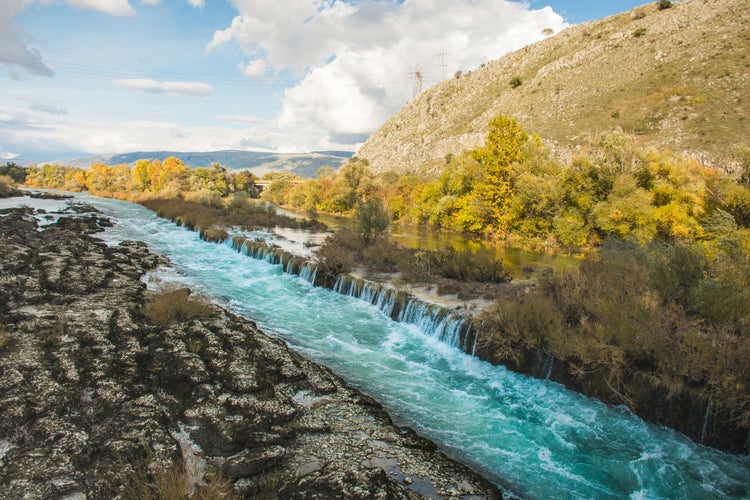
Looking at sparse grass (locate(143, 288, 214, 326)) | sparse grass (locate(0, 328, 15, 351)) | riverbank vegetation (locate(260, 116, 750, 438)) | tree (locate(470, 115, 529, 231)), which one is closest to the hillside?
riverbank vegetation (locate(260, 116, 750, 438))

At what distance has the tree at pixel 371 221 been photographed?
24.7 m

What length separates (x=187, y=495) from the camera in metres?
4.94

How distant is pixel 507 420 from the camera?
333 inches

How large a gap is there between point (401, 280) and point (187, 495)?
13914 millimetres

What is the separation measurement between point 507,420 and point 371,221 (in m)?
17.4

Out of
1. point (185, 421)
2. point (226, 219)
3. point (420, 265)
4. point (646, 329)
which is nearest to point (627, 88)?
point (420, 265)

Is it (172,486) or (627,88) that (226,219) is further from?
(627,88)

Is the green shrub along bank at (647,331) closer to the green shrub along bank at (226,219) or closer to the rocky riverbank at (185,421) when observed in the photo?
the rocky riverbank at (185,421)

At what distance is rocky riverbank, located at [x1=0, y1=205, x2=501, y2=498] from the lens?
5.46 m

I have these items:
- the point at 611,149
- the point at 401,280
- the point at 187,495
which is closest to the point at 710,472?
the point at 187,495

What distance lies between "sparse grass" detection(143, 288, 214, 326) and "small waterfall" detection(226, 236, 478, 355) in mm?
6714

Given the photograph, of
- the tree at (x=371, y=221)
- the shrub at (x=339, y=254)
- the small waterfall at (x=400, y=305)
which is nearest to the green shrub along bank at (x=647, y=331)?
the small waterfall at (x=400, y=305)

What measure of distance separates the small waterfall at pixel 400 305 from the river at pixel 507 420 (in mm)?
345

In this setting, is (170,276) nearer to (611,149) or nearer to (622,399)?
(622,399)
